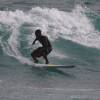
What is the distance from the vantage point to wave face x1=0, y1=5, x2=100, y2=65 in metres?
17.7

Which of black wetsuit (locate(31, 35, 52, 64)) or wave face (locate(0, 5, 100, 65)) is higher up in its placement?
black wetsuit (locate(31, 35, 52, 64))

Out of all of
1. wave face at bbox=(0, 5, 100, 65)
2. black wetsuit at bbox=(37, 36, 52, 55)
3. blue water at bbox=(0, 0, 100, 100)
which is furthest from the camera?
wave face at bbox=(0, 5, 100, 65)


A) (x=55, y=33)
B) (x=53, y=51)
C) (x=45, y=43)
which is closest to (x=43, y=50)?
(x=45, y=43)

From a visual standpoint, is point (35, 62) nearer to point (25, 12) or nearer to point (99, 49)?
point (99, 49)

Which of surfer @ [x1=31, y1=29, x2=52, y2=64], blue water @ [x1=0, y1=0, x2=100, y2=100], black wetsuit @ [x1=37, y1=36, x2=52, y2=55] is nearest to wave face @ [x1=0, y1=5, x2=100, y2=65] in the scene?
blue water @ [x1=0, y1=0, x2=100, y2=100]

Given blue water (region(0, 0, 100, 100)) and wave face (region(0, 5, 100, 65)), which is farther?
wave face (region(0, 5, 100, 65))

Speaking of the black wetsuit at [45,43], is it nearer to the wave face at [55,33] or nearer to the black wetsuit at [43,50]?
the black wetsuit at [43,50]

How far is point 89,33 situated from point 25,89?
397 inches

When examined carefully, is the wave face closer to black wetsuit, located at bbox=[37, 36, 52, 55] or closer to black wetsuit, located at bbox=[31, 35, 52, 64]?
black wetsuit, located at bbox=[31, 35, 52, 64]

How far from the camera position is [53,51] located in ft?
60.6

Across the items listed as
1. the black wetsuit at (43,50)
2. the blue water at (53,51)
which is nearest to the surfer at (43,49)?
the black wetsuit at (43,50)

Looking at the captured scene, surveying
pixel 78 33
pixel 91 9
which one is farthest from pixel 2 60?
pixel 91 9

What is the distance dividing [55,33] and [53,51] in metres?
3.46

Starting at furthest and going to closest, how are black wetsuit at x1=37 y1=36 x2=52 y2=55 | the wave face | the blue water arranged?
the wave face
black wetsuit at x1=37 y1=36 x2=52 y2=55
the blue water
